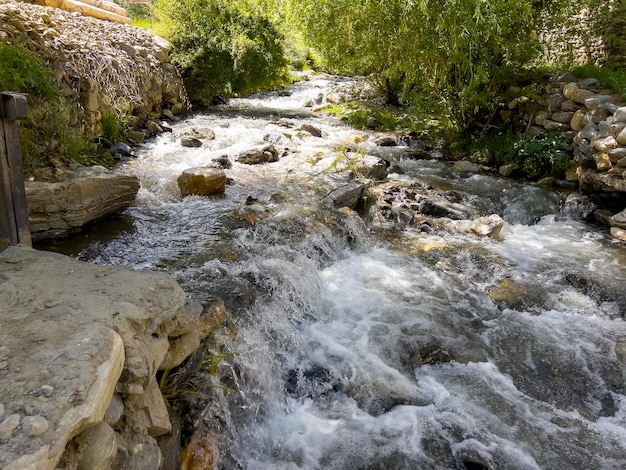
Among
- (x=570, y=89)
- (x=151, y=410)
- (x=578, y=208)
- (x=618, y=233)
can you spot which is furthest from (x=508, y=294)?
(x=570, y=89)

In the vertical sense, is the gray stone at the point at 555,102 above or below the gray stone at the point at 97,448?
above

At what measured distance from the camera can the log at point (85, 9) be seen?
9146mm

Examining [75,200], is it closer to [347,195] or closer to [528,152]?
[347,195]

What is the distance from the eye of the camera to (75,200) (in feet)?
16.0

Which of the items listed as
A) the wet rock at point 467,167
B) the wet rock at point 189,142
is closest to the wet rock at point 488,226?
the wet rock at point 467,167

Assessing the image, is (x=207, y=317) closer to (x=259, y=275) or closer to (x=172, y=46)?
(x=259, y=275)

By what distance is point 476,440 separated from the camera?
3.18m

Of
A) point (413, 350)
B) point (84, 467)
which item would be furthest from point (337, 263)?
point (84, 467)

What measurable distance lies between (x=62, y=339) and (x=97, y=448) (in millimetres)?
513

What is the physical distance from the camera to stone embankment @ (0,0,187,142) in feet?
22.4

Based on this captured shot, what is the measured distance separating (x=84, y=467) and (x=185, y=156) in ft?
22.9

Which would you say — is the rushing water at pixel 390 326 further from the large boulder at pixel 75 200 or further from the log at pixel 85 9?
the log at pixel 85 9

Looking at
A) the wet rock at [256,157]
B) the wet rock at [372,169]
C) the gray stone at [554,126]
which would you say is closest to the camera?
the wet rock at [372,169]

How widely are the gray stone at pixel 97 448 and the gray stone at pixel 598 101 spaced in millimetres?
8363
